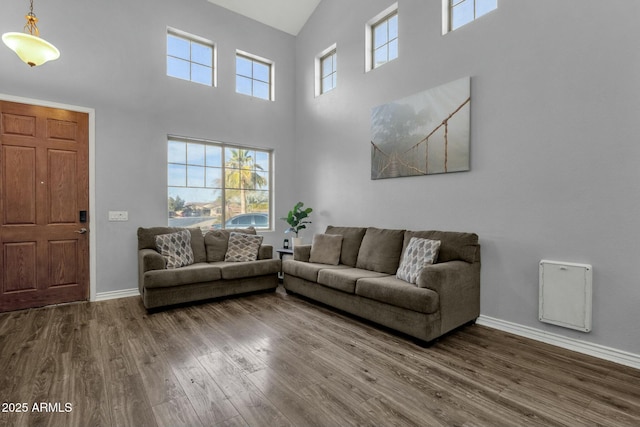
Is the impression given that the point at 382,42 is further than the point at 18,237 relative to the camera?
Yes

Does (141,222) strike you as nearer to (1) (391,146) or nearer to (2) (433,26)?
(1) (391,146)

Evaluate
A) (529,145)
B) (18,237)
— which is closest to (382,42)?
(529,145)

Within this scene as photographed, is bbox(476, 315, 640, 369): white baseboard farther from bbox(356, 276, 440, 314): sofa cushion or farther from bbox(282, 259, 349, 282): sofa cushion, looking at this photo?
bbox(282, 259, 349, 282): sofa cushion

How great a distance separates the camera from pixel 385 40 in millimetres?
4152

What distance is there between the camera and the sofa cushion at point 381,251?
356 centimetres

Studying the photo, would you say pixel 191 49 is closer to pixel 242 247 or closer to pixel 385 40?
pixel 385 40

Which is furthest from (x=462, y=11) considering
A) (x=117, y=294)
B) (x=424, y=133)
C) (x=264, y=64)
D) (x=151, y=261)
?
(x=117, y=294)

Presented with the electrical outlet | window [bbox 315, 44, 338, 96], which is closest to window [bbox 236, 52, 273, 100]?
window [bbox 315, 44, 338, 96]

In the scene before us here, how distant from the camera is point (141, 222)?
167 inches

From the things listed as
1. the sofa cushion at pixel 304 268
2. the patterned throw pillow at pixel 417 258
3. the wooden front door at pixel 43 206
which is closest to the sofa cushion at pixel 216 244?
the sofa cushion at pixel 304 268

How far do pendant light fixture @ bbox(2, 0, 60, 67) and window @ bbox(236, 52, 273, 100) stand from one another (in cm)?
270

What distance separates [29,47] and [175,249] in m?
2.33

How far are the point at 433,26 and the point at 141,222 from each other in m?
4.36

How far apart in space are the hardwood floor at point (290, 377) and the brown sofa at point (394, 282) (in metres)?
0.20
